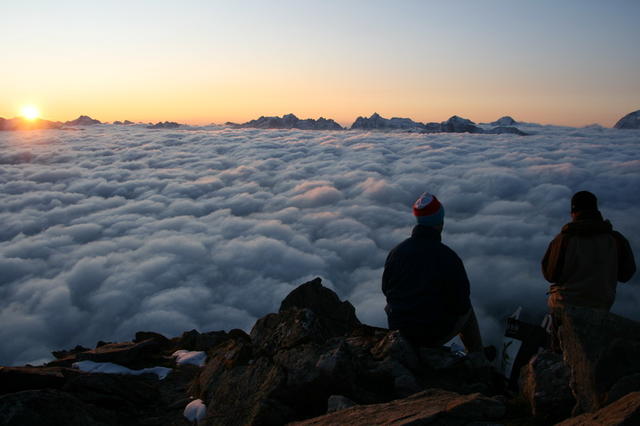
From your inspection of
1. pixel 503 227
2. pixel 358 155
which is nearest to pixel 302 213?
pixel 503 227

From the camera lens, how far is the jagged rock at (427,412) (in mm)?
2895

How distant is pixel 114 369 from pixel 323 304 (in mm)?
3714

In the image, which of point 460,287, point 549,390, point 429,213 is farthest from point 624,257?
point 549,390

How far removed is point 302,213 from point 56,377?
1296 inches

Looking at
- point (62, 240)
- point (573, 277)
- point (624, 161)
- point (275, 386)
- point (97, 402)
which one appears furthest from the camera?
point (624, 161)

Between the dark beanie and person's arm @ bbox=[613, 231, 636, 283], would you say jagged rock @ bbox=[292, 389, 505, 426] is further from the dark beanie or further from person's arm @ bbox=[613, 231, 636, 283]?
person's arm @ bbox=[613, 231, 636, 283]

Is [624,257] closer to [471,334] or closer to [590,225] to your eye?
[590,225]

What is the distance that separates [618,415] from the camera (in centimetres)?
228

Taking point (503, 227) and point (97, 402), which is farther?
point (503, 227)

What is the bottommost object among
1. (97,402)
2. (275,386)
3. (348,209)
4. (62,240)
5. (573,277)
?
(62,240)

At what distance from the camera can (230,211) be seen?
39500mm

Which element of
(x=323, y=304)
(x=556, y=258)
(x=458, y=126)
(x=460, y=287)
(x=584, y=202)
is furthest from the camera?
(x=458, y=126)

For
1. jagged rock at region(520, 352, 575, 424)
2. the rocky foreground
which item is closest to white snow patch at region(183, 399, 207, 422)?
the rocky foreground

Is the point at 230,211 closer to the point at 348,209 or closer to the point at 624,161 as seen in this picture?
the point at 348,209
